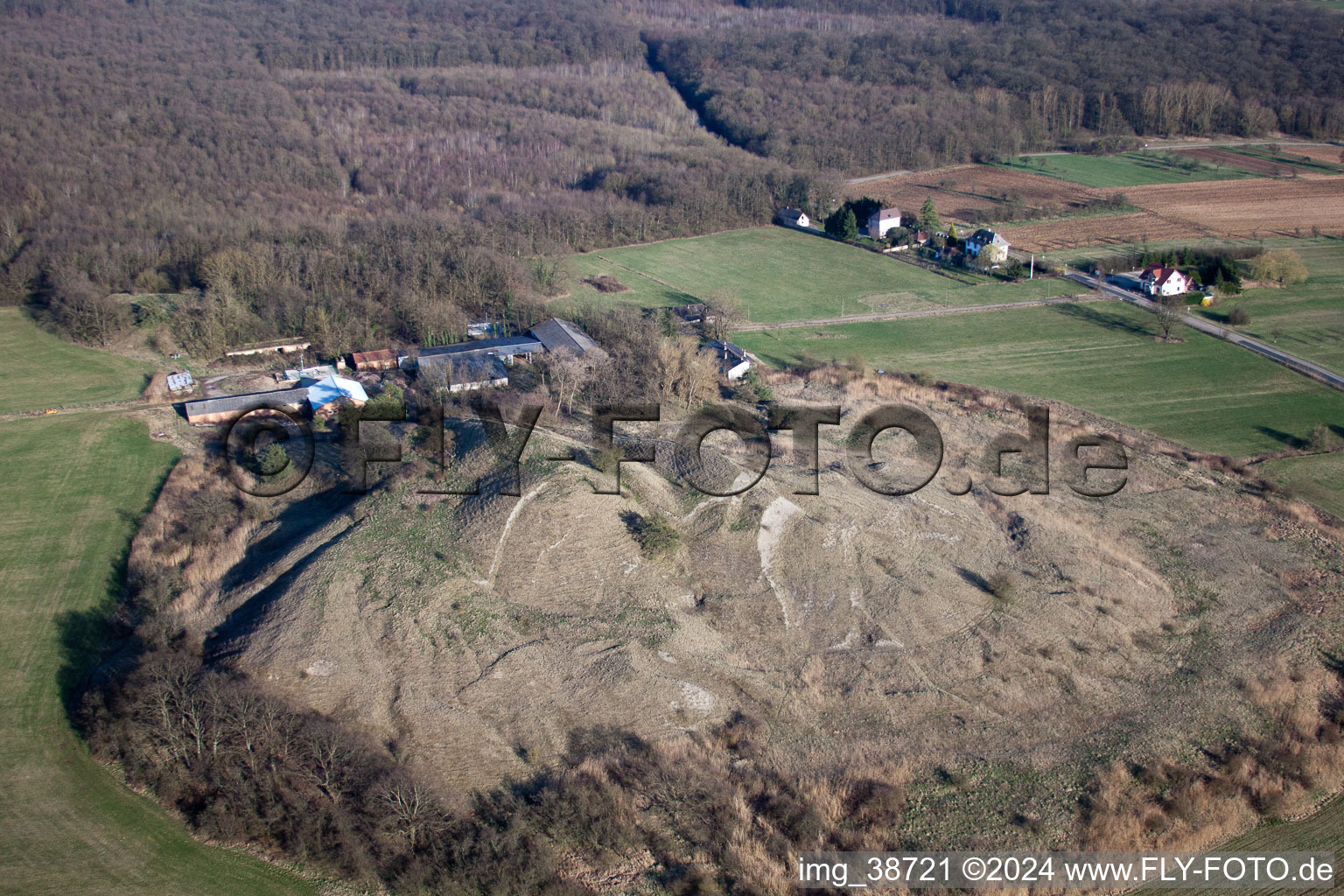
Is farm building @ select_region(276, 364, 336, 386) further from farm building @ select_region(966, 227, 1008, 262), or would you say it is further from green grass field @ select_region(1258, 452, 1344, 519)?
farm building @ select_region(966, 227, 1008, 262)

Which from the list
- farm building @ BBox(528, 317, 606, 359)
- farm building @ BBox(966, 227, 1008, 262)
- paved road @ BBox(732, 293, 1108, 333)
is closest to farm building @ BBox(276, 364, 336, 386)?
farm building @ BBox(528, 317, 606, 359)

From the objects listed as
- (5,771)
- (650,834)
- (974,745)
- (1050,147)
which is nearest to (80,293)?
(5,771)

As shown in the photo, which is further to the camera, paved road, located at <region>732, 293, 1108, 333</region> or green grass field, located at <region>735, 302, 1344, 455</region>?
paved road, located at <region>732, 293, 1108, 333</region>

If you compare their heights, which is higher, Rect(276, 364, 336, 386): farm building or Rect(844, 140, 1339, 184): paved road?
Rect(844, 140, 1339, 184): paved road

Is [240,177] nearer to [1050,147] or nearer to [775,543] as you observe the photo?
[775,543]

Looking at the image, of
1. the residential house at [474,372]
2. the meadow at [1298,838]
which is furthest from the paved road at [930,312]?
the meadow at [1298,838]

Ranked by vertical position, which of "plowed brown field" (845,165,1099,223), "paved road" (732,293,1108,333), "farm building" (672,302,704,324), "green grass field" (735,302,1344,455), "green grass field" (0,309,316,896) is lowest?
"green grass field" (0,309,316,896)
